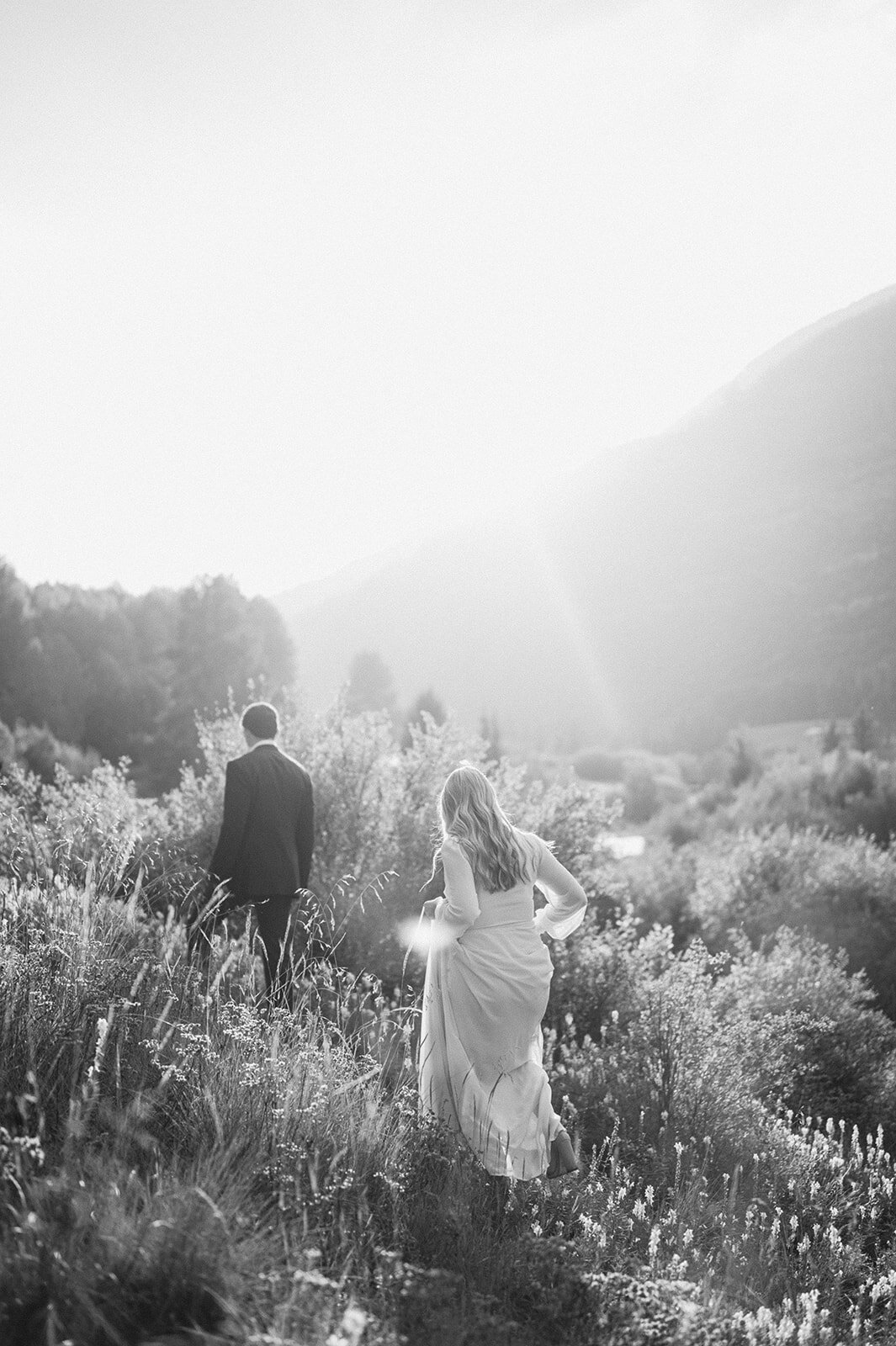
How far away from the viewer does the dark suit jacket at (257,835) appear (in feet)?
18.0

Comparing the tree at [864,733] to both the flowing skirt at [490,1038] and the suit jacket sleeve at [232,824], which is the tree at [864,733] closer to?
the suit jacket sleeve at [232,824]

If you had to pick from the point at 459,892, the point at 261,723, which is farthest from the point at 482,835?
A: the point at 261,723

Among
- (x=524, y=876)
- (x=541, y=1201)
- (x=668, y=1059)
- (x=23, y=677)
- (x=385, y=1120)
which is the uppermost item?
(x=23, y=677)

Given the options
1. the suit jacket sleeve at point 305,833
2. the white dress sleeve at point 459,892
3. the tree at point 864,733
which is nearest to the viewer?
the white dress sleeve at point 459,892

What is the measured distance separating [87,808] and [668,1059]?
342 centimetres

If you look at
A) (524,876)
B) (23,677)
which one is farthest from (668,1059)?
(23,677)

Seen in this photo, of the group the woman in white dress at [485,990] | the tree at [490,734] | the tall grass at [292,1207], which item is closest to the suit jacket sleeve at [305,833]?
the tall grass at [292,1207]

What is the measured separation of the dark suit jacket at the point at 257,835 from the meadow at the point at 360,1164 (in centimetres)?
65

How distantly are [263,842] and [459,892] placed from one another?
1.86 metres

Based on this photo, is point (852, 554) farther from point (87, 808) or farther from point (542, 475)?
point (87, 808)

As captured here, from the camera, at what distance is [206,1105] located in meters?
3.18

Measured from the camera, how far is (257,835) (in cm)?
555

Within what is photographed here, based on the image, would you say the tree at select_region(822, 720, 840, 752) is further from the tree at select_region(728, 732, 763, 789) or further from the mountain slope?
the mountain slope

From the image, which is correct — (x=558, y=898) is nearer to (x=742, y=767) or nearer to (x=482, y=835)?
(x=482, y=835)
